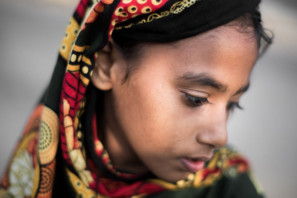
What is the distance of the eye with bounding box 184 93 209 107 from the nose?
5cm

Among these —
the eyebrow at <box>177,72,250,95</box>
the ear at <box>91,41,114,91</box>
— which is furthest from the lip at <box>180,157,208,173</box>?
the ear at <box>91,41,114,91</box>

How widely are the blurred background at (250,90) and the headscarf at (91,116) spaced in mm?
1018

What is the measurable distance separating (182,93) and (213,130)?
0.52ft

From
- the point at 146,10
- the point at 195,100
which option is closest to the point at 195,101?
the point at 195,100

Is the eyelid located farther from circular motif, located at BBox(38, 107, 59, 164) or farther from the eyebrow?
circular motif, located at BBox(38, 107, 59, 164)

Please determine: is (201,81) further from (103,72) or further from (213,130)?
(103,72)

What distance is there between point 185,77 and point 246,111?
232 cm

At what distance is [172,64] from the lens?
1147 millimetres

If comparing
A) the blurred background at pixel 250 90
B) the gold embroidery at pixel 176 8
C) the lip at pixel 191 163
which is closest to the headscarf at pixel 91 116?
the gold embroidery at pixel 176 8

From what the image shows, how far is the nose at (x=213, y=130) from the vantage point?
115cm

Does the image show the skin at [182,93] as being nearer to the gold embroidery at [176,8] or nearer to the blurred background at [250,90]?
the gold embroidery at [176,8]

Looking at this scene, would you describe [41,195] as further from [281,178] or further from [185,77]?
[281,178]

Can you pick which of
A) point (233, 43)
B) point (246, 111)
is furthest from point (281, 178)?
point (233, 43)

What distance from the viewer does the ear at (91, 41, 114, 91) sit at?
50.4 inches
